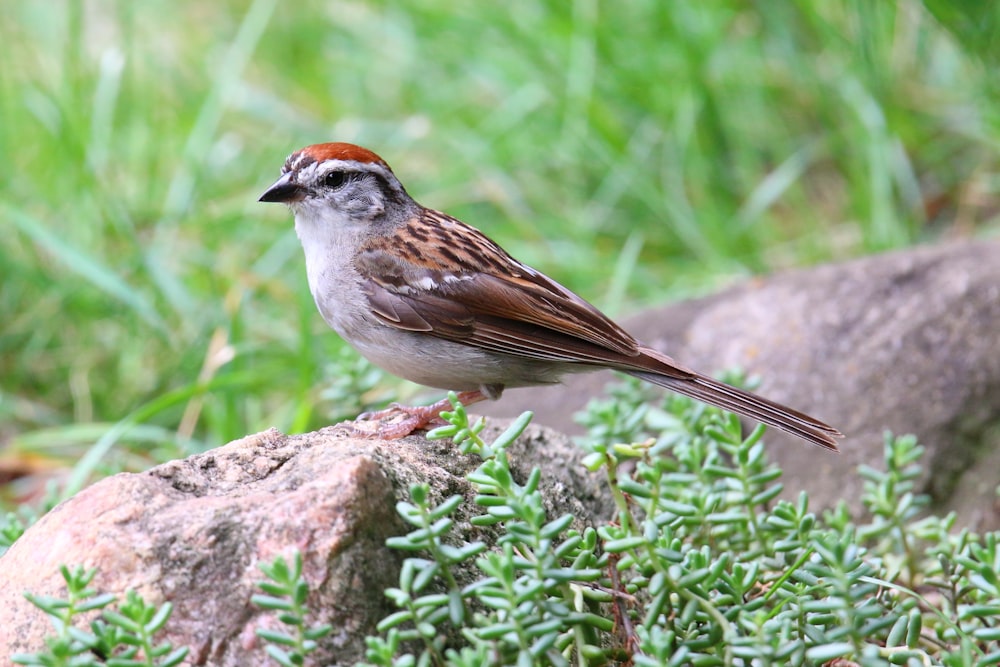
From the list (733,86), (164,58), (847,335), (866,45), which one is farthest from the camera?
(164,58)

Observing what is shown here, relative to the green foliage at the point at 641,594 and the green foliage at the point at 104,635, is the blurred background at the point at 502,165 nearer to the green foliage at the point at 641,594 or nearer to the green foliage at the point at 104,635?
the green foliage at the point at 641,594

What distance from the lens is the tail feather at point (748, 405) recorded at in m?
3.52

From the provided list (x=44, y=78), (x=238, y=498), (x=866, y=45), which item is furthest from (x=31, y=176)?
(x=238, y=498)

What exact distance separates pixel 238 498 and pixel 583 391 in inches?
114

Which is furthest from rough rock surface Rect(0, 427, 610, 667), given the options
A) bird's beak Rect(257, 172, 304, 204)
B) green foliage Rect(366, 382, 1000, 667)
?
bird's beak Rect(257, 172, 304, 204)

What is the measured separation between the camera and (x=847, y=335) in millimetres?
5012

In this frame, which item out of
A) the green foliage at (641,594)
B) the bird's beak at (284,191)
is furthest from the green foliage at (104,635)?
the bird's beak at (284,191)

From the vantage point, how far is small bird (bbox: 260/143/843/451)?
12.5 feet

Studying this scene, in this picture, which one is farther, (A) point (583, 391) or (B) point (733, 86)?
(B) point (733, 86)

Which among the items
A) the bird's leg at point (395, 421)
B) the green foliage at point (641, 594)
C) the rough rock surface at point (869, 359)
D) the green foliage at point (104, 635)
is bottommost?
the green foliage at point (104, 635)

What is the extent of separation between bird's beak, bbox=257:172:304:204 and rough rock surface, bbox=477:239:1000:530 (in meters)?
1.50

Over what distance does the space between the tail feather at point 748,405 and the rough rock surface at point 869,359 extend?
1.13m

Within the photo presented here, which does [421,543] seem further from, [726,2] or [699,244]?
[726,2]

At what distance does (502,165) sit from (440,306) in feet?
12.4
